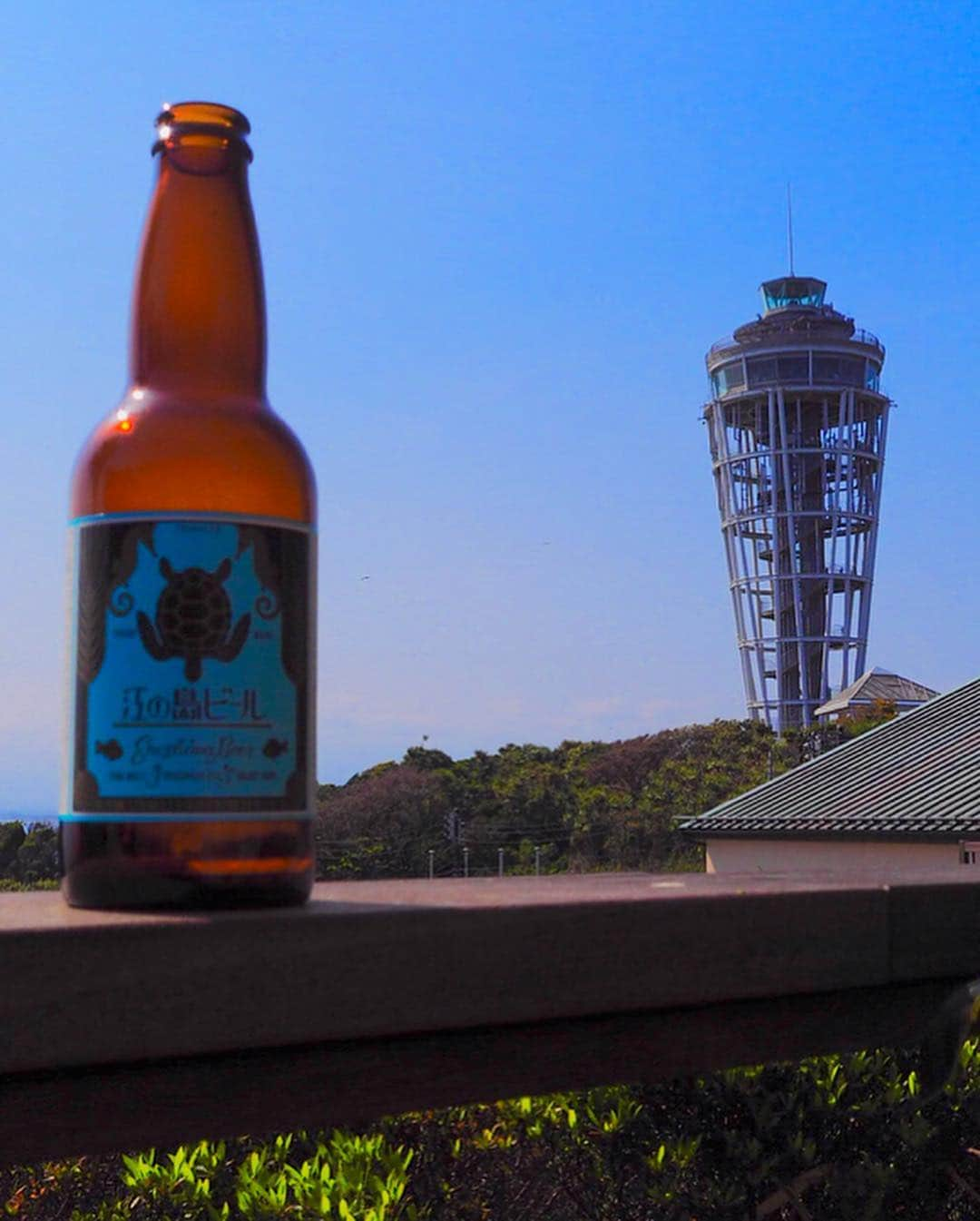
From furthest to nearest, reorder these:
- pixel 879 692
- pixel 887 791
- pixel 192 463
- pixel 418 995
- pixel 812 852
→ pixel 879 692 < pixel 887 791 < pixel 812 852 < pixel 192 463 < pixel 418 995

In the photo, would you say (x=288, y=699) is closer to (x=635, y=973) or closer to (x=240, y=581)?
(x=240, y=581)

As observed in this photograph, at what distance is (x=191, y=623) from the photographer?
71 cm

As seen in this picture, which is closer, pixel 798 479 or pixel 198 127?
pixel 198 127

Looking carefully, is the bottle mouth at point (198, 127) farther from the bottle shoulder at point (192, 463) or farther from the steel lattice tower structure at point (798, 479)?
the steel lattice tower structure at point (798, 479)

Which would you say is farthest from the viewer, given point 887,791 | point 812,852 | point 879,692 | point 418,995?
point 879,692

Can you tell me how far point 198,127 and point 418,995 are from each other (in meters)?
0.55

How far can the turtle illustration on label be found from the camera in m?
0.70

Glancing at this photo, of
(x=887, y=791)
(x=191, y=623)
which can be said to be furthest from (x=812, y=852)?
(x=191, y=623)

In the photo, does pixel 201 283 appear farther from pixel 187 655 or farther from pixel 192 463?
pixel 187 655

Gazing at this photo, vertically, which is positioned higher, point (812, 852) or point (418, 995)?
point (418, 995)

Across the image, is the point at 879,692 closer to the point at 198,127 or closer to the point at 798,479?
the point at 798,479

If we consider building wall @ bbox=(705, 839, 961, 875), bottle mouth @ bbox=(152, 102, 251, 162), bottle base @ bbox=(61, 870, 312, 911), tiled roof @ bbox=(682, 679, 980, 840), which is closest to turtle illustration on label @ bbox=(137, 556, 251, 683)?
bottle base @ bbox=(61, 870, 312, 911)

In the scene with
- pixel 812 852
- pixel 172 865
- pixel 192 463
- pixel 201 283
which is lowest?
pixel 812 852

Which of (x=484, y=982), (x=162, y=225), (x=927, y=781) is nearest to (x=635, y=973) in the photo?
(x=484, y=982)
